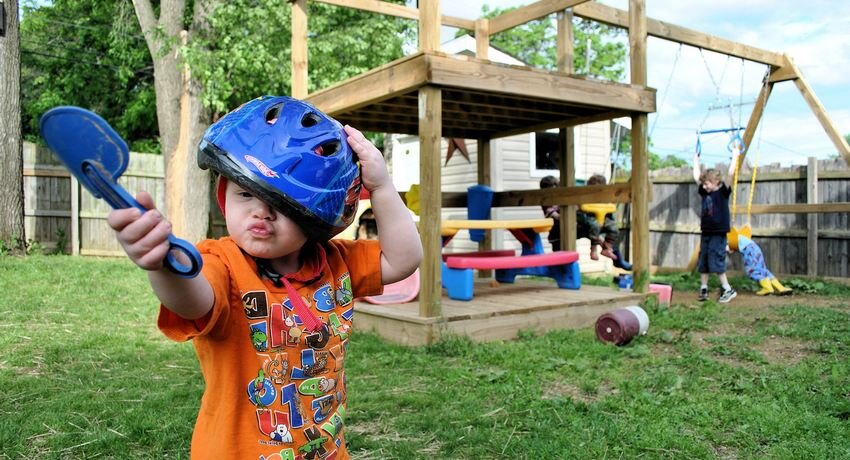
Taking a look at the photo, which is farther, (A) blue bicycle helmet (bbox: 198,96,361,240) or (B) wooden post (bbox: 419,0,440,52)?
(B) wooden post (bbox: 419,0,440,52)

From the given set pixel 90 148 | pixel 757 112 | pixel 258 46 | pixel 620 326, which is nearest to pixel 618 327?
pixel 620 326

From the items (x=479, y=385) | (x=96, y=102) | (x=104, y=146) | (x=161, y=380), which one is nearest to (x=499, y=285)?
(x=479, y=385)

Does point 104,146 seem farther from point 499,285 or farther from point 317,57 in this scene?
point 317,57

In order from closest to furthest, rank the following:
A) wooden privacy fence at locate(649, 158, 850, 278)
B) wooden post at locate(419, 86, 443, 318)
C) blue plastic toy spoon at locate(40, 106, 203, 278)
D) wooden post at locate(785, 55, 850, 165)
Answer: blue plastic toy spoon at locate(40, 106, 203, 278) < wooden post at locate(419, 86, 443, 318) < wooden post at locate(785, 55, 850, 165) < wooden privacy fence at locate(649, 158, 850, 278)

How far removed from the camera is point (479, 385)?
438 centimetres

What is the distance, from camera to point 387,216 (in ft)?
6.01

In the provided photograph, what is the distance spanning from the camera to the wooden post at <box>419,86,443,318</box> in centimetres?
543

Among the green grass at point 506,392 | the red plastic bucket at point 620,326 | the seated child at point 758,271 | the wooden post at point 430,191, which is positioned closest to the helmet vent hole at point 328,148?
the green grass at point 506,392

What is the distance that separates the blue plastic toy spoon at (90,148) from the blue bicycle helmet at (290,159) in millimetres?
Answer: 419

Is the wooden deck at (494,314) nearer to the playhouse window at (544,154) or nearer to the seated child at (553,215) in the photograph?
the seated child at (553,215)

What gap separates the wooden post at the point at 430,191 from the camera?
214 inches

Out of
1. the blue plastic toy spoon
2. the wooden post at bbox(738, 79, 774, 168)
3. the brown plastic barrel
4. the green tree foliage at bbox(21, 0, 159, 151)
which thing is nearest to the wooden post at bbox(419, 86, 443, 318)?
the brown plastic barrel

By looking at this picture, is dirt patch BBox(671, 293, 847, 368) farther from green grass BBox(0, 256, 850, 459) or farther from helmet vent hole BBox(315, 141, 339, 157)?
helmet vent hole BBox(315, 141, 339, 157)

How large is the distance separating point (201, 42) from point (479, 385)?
10.9 m
